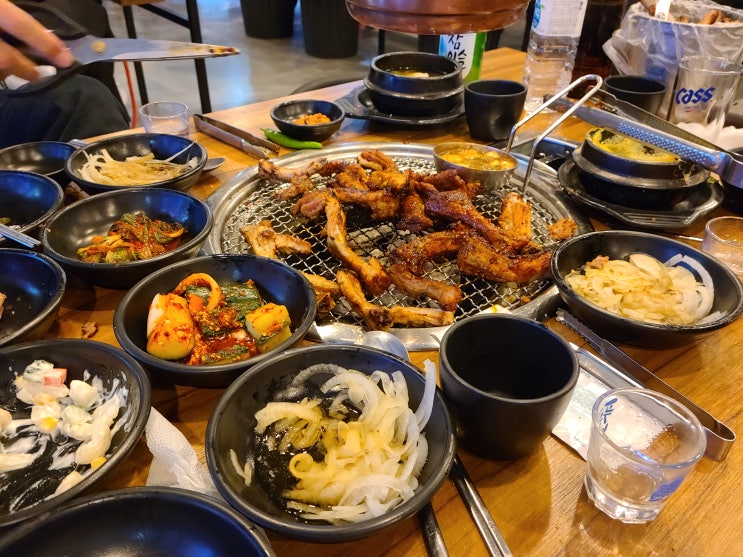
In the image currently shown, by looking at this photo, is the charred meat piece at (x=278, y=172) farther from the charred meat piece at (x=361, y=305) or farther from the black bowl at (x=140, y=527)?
the black bowl at (x=140, y=527)

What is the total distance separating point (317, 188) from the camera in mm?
2859

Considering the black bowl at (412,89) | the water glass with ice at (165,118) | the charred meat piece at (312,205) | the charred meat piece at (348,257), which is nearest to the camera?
the charred meat piece at (348,257)

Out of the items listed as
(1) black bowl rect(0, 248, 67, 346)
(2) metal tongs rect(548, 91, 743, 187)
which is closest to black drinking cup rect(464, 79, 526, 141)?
(2) metal tongs rect(548, 91, 743, 187)

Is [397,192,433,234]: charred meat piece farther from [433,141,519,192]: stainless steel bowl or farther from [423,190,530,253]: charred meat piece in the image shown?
[433,141,519,192]: stainless steel bowl

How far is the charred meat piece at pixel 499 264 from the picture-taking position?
2148 mm

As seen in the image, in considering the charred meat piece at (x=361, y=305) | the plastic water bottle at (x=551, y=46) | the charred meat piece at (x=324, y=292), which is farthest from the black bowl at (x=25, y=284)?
the plastic water bottle at (x=551, y=46)

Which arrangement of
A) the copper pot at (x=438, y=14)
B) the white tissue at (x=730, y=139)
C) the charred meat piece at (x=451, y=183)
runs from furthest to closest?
the white tissue at (x=730, y=139) < the charred meat piece at (x=451, y=183) < the copper pot at (x=438, y=14)

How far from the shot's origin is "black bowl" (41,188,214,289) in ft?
6.43

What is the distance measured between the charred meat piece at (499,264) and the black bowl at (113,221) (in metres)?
1.07

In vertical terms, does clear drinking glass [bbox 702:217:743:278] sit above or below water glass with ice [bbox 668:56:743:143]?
below

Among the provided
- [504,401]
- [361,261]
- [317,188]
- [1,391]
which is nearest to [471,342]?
[504,401]

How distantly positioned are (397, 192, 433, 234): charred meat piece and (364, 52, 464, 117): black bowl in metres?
0.99

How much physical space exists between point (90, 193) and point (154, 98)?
693cm

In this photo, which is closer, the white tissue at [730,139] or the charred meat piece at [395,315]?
the charred meat piece at [395,315]
